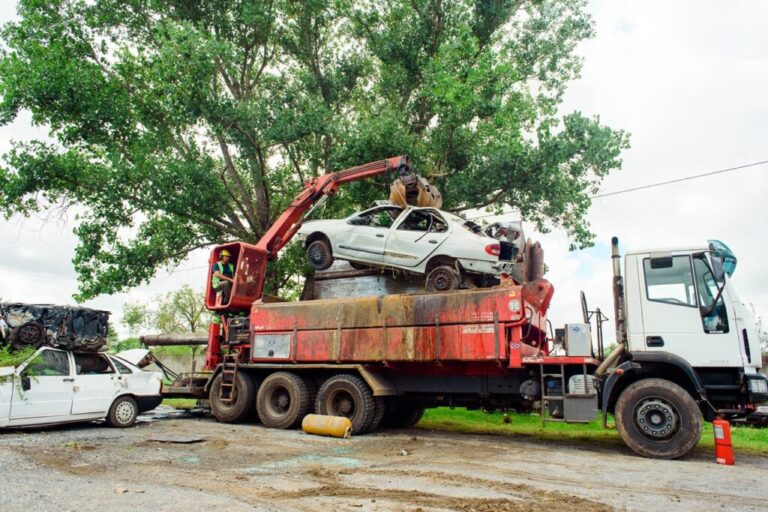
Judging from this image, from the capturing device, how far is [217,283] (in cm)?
1151

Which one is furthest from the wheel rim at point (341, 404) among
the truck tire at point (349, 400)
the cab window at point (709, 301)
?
the cab window at point (709, 301)

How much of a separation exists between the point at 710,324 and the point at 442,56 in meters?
8.95

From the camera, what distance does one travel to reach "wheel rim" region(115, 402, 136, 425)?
10055 mm

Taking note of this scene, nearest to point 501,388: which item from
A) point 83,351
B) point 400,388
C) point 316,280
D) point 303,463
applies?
point 400,388

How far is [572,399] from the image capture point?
26.0 feet

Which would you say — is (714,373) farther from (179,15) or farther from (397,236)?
(179,15)

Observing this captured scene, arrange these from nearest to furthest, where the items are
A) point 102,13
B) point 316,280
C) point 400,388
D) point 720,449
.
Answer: point 720,449 < point 400,388 < point 316,280 < point 102,13

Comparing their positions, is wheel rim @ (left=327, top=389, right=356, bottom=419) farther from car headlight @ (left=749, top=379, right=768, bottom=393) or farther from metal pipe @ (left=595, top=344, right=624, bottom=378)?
car headlight @ (left=749, top=379, right=768, bottom=393)

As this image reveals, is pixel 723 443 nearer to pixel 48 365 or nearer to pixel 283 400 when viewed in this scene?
pixel 283 400

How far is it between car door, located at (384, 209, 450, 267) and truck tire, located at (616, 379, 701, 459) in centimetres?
380

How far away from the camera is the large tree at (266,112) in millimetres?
13875

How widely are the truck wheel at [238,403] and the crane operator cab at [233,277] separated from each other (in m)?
1.44

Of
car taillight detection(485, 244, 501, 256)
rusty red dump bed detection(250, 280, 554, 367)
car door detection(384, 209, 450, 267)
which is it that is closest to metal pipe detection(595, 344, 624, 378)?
rusty red dump bed detection(250, 280, 554, 367)

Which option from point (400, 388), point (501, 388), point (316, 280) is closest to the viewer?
point (501, 388)
